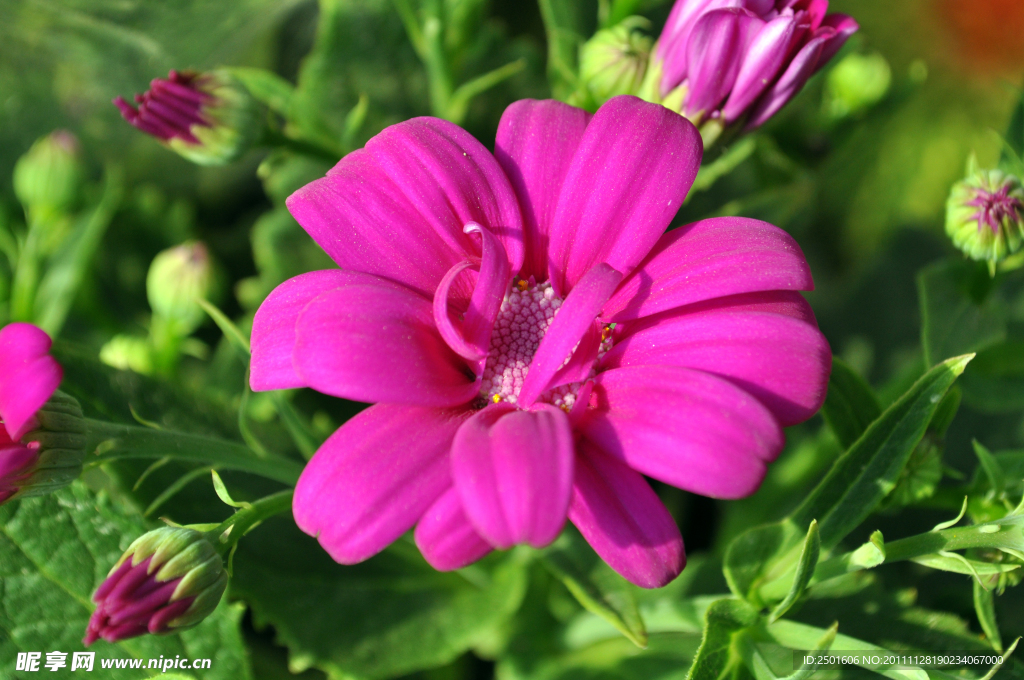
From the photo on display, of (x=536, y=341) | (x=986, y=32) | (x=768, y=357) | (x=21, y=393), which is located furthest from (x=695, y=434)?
(x=986, y=32)

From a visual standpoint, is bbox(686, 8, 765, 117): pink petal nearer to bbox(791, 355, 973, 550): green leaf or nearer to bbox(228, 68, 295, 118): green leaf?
bbox(791, 355, 973, 550): green leaf

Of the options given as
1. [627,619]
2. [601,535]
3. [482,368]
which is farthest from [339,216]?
[627,619]

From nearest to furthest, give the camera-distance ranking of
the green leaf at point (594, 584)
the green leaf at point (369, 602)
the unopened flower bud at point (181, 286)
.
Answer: the green leaf at point (594, 584) < the green leaf at point (369, 602) < the unopened flower bud at point (181, 286)

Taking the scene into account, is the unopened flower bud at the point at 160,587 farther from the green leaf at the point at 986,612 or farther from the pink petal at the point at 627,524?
the green leaf at the point at 986,612

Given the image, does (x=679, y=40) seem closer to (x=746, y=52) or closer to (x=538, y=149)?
(x=746, y=52)

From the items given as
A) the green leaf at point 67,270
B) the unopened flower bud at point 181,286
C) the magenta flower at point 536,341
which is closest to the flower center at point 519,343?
the magenta flower at point 536,341

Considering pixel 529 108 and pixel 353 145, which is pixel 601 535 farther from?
pixel 353 145
